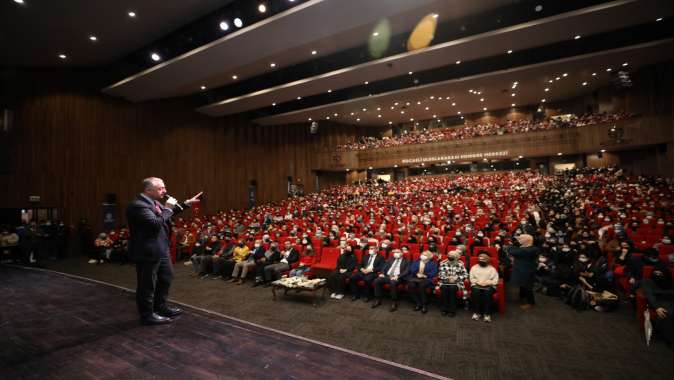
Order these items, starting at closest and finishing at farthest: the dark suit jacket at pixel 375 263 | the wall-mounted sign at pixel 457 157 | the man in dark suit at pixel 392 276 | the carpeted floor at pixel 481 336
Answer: the carpeted floor at pixel 481 336, the man in dark suit at pixel 392 276, the dark suit jacket at pixel 375 263, the wall-mounted sign at pixel 457 157

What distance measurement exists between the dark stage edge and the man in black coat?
120 inches

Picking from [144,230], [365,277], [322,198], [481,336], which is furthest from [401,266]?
[322,198]

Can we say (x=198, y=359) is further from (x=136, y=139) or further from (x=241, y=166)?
(x=241, y=166)

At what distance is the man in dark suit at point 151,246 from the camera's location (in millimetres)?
2705

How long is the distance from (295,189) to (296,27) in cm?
1312

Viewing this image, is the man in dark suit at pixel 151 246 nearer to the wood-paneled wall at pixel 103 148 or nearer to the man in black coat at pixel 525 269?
the man in black coat at pixel 525 269

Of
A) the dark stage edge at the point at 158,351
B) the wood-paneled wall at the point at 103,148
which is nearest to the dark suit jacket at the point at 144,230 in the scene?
the dark stage edge at the point at 158,351

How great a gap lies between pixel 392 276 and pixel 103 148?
40.2 feet

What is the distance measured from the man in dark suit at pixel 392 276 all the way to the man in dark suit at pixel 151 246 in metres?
2.94

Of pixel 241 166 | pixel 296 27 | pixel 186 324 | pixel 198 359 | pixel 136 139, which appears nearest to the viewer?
pixel 198 359

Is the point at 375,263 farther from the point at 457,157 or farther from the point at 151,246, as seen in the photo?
the point at 457,157

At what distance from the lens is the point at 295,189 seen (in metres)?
20.1

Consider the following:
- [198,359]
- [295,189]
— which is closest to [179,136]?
[295,189]

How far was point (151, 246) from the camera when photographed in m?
2.75
